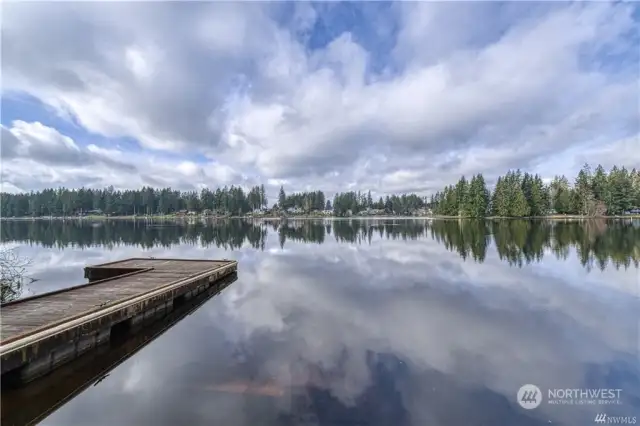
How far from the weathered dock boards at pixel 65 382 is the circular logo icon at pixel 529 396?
24.9ft

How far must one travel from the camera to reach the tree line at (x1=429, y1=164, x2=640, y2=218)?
71125 millimetres

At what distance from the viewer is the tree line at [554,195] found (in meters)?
71.1

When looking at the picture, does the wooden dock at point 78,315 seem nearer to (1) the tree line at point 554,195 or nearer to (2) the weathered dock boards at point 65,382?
(2) the weathered dock boards at point 65,382

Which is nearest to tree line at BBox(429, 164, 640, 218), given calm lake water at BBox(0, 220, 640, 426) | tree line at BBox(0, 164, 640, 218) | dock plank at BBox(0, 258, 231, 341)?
tree line at BBox(0, 164, 640, 218)

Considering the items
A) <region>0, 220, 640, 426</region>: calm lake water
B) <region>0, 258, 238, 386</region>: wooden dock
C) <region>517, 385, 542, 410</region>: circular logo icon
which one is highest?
<region>0, 258, 238, 386</region>: wooden dock

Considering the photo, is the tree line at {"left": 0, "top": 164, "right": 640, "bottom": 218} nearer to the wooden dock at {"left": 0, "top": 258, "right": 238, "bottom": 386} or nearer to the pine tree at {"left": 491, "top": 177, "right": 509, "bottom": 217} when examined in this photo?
the pine tree at {"left": 491, "top": 177, "right": 509, "bottom": 217}

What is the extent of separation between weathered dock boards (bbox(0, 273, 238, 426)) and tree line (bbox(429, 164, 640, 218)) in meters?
80.1

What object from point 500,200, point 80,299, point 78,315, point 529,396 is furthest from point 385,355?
point 500,200

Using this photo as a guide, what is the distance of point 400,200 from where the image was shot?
146 metres

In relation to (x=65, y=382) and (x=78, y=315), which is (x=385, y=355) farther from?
(x=78, y=315)

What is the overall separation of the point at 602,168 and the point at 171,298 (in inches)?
3579

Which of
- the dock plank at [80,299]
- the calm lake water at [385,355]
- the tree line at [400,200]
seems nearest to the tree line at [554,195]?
the tree line at [400,200]

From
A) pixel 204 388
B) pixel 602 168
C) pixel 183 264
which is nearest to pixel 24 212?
pixel 183 264

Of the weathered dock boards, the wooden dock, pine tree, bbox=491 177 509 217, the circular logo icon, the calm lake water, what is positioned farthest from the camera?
pine tree, bbox=491 177 509 217
